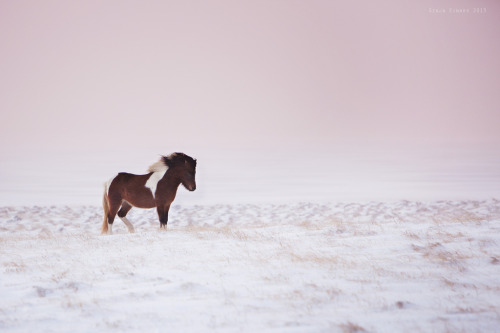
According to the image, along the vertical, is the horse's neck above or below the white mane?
below

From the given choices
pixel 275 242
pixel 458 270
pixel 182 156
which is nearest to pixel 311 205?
pixel 182 156

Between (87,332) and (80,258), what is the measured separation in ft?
10.9

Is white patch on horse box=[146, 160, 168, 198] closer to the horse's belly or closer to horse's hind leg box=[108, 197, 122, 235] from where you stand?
the horse's belly

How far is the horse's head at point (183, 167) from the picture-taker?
431 inches

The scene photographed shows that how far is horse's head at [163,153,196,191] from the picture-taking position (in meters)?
10.9

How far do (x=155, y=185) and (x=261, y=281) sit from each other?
18.2ft

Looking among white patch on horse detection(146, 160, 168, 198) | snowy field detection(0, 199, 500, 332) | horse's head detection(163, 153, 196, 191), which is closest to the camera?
snowy field detection(0, 199, 500, 332)

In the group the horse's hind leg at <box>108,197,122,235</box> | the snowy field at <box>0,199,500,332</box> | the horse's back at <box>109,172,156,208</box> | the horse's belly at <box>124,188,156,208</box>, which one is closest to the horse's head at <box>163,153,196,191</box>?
the horse's back at <box>109,172,156,208</box>

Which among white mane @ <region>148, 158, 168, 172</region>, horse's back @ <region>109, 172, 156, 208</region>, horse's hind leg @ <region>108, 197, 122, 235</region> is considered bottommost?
horse's hind leg @ <region>108, 197, 122, 235</region>

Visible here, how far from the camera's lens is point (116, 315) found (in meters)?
4.77

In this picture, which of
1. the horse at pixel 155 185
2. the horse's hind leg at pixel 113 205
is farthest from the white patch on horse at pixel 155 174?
the horse's hind leg at pixel 113 205

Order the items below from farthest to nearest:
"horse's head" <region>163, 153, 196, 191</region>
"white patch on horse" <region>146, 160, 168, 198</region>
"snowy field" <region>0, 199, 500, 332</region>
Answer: "horse's head" <region>163, 153, 196, 191</region> → "white patch on horse" <region>146, 160, 168, 198</region> → "snowy field" <region>0, 199, 500, 332</region>

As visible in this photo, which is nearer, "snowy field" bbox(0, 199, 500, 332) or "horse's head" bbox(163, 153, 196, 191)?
"snowy field" bbox(0, 199, 500, 332)

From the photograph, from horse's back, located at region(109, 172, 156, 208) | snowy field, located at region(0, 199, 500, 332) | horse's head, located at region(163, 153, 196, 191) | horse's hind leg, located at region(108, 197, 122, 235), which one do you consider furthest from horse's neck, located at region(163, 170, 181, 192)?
snowy field, located at region(0, 199, 500, 332)
